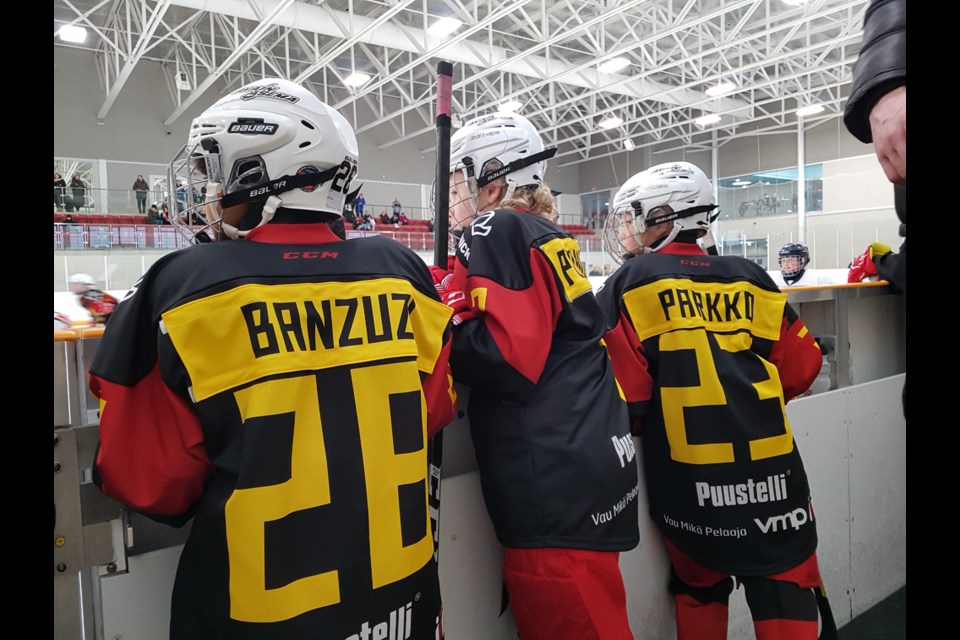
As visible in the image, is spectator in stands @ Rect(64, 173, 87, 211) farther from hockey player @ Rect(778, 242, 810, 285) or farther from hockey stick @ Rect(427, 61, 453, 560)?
hockey stick @ Rect(427, 61, 453, 560)

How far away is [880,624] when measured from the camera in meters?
2.64

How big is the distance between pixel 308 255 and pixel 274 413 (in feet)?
0.98

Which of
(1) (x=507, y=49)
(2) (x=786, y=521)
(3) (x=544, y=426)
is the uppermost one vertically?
(1) (x=507, y=49)

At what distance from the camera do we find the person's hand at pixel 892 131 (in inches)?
28.0

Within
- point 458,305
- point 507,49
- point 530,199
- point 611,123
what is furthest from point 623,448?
point 611,123

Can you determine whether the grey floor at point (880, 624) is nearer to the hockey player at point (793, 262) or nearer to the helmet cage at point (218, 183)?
the helmet cage at point (218, 183)

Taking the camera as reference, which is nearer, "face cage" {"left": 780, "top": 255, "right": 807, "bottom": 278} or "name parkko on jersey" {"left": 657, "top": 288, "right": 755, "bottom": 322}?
"name parkko on jersey" {"left": 657, "top": 288, "right": 755, "bottom": 322}

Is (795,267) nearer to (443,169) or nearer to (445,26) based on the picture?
(443,169)

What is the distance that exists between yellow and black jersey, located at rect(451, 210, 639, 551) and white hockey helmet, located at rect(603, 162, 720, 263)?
2.17ft

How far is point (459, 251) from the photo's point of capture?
1.62 meters

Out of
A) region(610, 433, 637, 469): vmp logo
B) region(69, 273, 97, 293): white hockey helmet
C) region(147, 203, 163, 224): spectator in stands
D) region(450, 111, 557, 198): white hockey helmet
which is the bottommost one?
region(610, 433, 637, 469): vmp logo

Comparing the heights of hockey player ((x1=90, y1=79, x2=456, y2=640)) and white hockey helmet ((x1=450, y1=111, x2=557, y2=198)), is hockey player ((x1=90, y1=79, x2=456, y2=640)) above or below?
below

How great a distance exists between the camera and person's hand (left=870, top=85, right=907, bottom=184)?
0.71 meters

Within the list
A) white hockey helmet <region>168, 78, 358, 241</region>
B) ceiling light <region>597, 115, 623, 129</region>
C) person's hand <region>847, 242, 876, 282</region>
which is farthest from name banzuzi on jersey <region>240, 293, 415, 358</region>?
ceiling light <region>597, 115, 623, 129</region>
